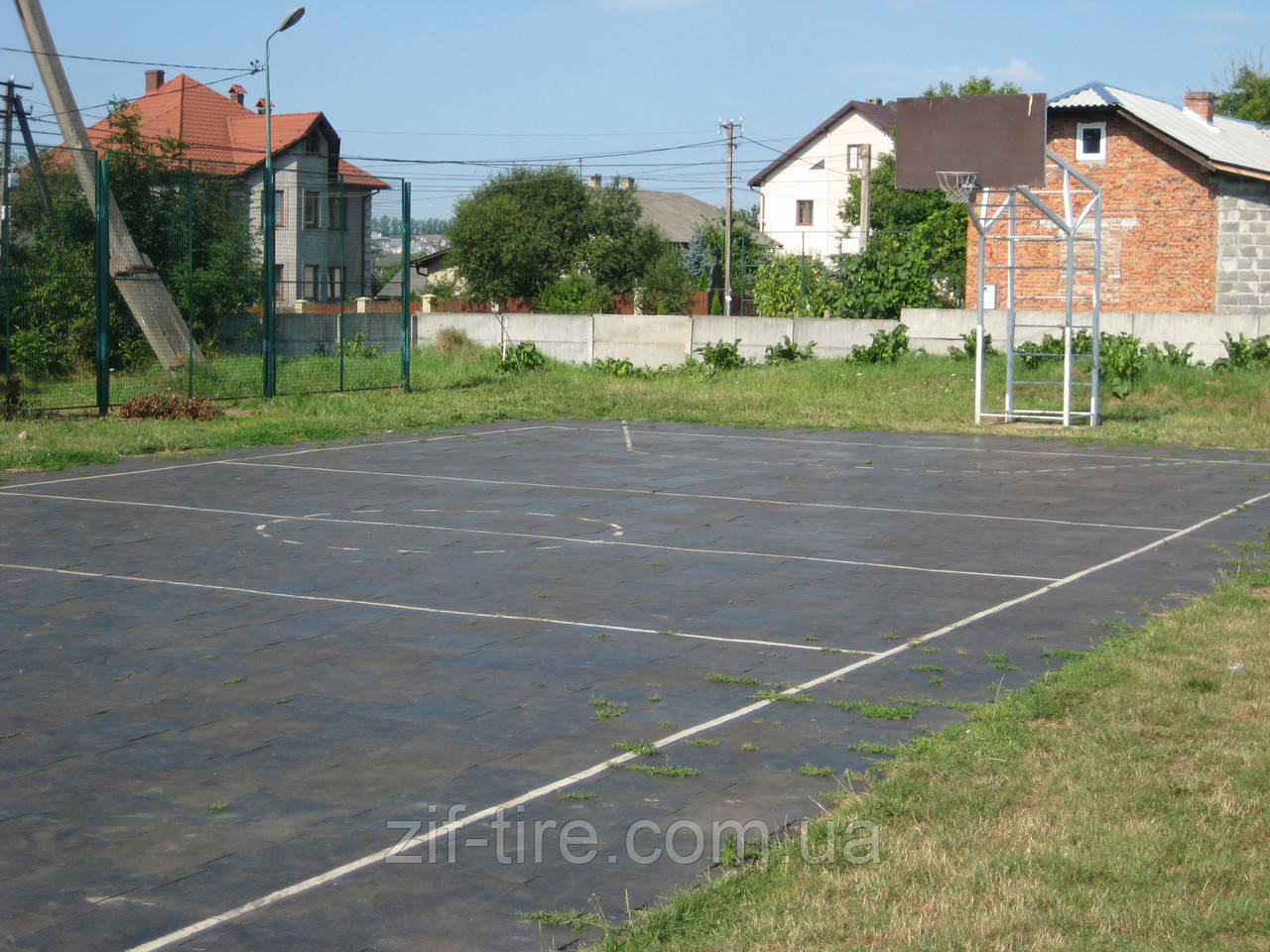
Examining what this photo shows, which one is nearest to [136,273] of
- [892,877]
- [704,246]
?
[892,877]

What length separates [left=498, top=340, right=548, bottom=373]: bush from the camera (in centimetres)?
3059

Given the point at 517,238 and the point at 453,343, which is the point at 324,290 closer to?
the point at 453,343

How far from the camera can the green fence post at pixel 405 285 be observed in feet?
85.3

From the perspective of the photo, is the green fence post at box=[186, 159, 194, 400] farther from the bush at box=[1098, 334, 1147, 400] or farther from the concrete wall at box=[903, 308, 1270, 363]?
the bush at box=[1098, 334, 1147, 400]

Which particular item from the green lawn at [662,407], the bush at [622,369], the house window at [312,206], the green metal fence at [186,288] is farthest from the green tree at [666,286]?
the green metal fence at [186,288]

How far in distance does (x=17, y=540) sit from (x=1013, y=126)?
15782mm

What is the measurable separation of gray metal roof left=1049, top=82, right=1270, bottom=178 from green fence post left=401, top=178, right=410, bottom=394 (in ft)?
58.8

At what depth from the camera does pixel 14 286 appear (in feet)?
63.6

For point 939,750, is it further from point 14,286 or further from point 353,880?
point 14,286

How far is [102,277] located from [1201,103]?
31.2m

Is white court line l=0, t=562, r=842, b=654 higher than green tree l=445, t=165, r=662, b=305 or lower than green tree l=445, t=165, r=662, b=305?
lower

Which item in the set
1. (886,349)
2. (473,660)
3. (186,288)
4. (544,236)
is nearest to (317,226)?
(186,288)

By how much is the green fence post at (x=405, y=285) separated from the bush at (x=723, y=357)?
7083mm

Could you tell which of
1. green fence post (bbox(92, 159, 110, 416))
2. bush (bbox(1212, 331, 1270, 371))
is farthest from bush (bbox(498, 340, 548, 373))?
bush (bbox(1212, 331, 1270, 371))
